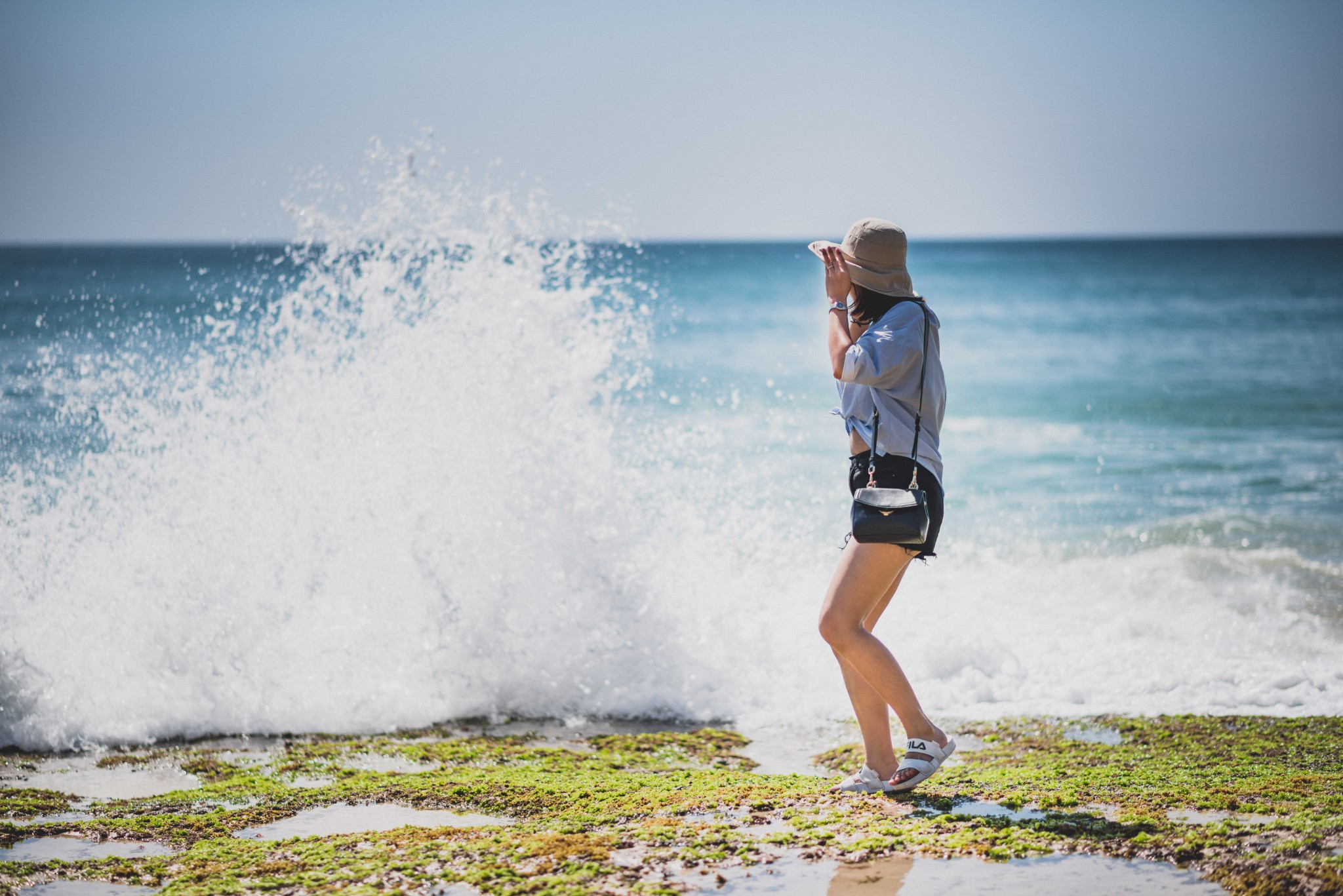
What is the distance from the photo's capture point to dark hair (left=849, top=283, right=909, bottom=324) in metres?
3.40

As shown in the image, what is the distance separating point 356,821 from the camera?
Result: 358cm

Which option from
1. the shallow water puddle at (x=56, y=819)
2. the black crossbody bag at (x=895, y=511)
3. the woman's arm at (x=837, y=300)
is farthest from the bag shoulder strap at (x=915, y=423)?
the shallow water puddle at (x=56, y=819)

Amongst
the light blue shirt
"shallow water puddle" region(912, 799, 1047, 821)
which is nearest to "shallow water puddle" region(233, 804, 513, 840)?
"shallow water puddle" region(912, 799, 1047, 821)

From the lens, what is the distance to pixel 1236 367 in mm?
22406

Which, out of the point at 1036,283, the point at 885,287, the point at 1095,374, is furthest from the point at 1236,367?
the point at 1036,283

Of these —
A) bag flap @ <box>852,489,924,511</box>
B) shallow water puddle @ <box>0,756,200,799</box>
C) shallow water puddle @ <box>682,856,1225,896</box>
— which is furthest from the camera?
shallow water puddle @ <box>0,756,200,799</box>

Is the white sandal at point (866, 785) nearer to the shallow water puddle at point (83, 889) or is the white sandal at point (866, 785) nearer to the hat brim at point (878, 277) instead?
the hat brim at point (878, 277)

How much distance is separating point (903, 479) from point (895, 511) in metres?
0.13

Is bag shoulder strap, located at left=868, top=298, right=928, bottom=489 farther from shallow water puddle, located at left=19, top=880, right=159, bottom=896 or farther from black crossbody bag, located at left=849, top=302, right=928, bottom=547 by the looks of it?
shallow water puddle, located at left=19, top=880, right=159, bottom=896

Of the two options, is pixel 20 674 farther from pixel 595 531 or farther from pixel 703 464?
pixel 703 464

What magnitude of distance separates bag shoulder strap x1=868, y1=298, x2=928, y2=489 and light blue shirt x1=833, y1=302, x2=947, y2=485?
0.01m

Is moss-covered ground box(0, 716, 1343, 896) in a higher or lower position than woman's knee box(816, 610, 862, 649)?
lower

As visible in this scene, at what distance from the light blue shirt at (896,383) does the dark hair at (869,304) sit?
0.25 feet

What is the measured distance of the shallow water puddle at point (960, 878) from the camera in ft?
8.98
